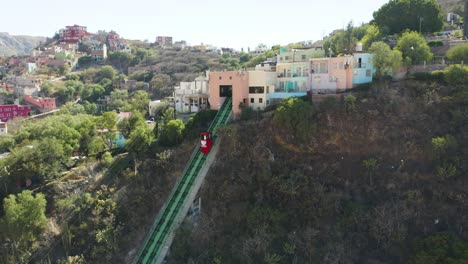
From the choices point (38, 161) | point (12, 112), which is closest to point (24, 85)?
point (12, 112)

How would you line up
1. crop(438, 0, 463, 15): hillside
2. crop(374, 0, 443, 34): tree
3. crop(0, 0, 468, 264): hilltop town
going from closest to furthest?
crop(0, 0, 468, 264): hilltop town
crop(374, 0, 443, 34): tree
crop(438, 0, 463, 15): hillside

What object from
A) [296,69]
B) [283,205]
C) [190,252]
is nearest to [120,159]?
[190,252]

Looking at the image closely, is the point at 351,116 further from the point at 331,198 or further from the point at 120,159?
the point at 120,159

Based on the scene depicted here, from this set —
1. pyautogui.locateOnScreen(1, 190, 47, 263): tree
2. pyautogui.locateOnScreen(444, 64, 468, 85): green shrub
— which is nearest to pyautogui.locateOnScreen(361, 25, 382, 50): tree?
pyautogui.locateOnScreen(444, 64, 468, 85): green shrub

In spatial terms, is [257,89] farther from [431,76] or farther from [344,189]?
[431,76]

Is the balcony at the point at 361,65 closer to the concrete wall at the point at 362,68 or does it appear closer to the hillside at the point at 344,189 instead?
the concrete wall at the point at 362,68

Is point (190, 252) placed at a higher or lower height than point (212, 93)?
lower

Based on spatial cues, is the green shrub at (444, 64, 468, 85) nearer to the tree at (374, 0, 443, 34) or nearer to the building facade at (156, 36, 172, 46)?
the tree at (374, 0, 443, 34)
